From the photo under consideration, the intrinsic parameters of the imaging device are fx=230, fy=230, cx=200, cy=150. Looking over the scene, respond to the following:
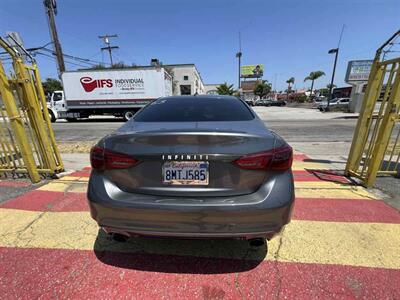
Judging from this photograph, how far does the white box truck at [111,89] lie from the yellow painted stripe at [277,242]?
1576 cm

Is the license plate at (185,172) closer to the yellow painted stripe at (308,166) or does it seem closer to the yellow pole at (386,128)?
the yellow pole at (386,128)

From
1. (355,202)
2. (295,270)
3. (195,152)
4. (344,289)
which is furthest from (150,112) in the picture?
(355,202)

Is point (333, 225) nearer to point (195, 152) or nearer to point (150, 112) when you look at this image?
point (195, 152)

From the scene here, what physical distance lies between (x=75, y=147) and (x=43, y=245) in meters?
6.13

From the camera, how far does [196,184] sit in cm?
182

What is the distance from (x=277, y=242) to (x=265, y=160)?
1216 millimetres

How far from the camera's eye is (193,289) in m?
1.92

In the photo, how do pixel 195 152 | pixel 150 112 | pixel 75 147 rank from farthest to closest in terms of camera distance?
1. pixel 75 147
2. pixel 150 112
3. pixel 195 152

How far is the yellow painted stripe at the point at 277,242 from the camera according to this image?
229 cm

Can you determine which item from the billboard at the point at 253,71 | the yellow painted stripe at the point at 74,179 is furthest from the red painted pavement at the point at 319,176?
the billboard at the point at 253,71

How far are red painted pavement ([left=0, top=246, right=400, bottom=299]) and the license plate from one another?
905mm

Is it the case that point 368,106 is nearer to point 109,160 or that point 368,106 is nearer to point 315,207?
point 315,207

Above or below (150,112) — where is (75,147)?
below

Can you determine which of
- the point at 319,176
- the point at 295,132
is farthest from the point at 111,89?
the point at 319,176
